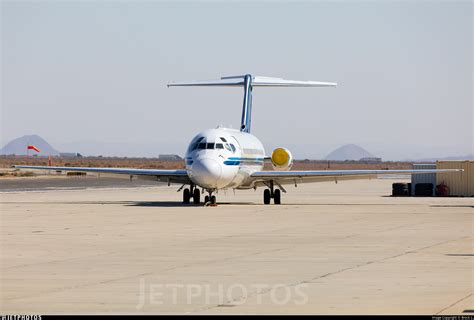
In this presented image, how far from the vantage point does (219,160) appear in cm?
4119

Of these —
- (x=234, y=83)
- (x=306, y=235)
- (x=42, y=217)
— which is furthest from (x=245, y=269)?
(x=234, y=83)

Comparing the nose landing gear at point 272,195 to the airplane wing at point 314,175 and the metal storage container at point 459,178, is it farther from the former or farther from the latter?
the metal storage container at point 459,178

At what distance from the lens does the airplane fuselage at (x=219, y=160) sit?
40.6m

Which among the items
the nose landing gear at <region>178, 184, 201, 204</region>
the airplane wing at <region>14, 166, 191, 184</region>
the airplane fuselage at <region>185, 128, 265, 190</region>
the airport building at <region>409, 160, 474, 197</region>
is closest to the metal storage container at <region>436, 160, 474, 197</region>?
the airport building at <region>409, 160, 474, 197</region>

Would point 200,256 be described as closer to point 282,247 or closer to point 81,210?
point 282,247

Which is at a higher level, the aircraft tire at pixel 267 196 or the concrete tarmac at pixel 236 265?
the aircraft tire at pixel 267 196

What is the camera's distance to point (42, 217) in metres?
32.4

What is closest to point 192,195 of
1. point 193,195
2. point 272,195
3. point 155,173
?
point 193,195

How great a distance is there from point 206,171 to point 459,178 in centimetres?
2251

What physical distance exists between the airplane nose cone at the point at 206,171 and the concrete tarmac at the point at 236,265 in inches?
311

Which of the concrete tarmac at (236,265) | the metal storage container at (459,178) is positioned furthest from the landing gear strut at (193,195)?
the metal storage container at (459,178)

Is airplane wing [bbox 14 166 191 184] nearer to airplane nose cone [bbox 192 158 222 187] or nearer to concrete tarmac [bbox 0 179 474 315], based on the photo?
airplane nose cone [bbox 192 158 222 187]

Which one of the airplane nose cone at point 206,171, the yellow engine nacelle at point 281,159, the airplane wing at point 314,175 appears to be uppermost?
the yellow engine nacelle at point 281,159

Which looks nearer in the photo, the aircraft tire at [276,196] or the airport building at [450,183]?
the aircraft tire at [276,196]
